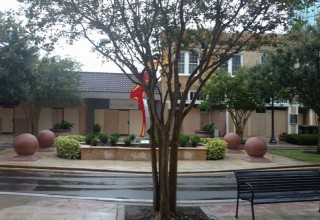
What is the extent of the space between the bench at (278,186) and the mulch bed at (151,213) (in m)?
0.93

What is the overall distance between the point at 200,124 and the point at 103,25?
102 ft

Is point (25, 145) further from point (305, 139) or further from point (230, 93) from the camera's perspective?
point (305, 139)

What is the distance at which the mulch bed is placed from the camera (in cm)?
822

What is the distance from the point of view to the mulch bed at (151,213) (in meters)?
8.22

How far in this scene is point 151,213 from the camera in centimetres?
850

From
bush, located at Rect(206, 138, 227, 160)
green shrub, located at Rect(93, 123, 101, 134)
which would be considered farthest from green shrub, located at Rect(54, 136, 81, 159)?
green shrub, located at Rect(93, 123, 101, 134)

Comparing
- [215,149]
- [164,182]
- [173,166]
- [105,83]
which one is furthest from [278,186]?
[105,83]

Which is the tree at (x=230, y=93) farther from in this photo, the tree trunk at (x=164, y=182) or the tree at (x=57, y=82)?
the tree trunk at (x=164, y=182)

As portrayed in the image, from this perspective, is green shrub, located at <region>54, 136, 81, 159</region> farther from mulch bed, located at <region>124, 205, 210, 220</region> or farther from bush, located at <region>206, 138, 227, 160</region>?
mulch bed, located at <region>124, 205, 210, 220</region>

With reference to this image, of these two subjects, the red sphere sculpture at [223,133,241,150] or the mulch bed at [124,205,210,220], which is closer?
the mulch bed at [124,205,210,220]

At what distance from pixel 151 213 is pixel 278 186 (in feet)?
Answer: 8.83

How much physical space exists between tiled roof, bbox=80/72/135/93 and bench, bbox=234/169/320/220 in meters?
28.5

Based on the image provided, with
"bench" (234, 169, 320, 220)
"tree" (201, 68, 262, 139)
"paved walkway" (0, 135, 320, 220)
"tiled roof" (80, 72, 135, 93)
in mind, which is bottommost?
"paved walkway" (0, 135, 320, 220)

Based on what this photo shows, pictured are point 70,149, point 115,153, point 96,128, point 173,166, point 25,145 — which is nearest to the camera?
point 173,166
